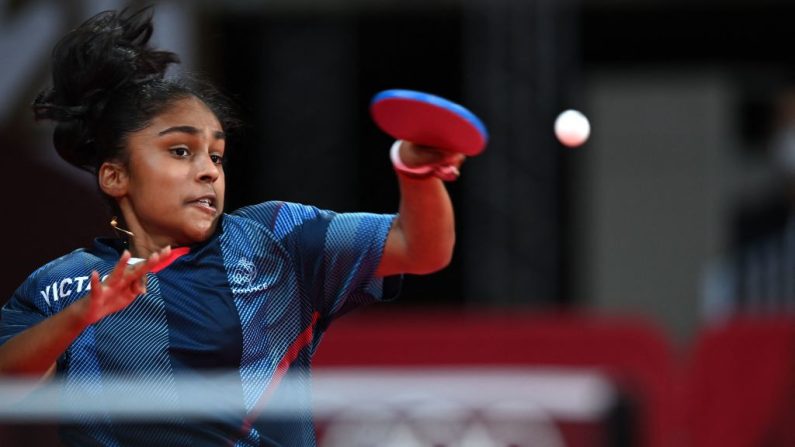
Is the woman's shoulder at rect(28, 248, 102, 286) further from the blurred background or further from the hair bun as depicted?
the blurred background

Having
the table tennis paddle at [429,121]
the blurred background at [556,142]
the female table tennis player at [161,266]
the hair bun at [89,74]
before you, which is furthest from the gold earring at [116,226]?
the blurred background at [556,142]

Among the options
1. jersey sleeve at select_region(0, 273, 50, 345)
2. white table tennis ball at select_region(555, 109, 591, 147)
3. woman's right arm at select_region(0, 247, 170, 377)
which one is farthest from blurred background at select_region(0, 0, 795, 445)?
woman's right arm at select_region(0, 247, 170, 377)

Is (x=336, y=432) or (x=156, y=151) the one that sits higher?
(x=156, y=151)

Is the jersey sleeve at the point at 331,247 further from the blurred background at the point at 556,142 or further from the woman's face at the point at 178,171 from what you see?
the blurred background at the point at 556,142

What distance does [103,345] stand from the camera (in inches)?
83.6

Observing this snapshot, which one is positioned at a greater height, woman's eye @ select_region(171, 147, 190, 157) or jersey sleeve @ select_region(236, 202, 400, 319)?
woman's eye @ select_region(171, 147, 190, 157)

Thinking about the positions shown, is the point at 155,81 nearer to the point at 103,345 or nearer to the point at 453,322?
the point at 103,345

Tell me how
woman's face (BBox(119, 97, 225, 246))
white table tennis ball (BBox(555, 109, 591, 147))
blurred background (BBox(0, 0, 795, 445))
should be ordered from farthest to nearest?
blurred background (BBox(0, 0, 795, 445)) → white table tennis ball (BBox(555, 109, 591, 147)) → woman's face (BBox(119, 97, 225, 246))

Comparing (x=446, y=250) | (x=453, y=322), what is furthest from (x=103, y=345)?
(x=453, y=322)

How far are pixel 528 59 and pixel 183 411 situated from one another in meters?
9.62

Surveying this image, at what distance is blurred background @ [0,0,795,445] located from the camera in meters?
11.4

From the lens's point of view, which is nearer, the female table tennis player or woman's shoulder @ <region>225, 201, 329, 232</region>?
the female table tennis player

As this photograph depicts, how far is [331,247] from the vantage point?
→ 2309 millimetres

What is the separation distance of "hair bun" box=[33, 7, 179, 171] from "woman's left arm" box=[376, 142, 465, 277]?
448 millimetres
